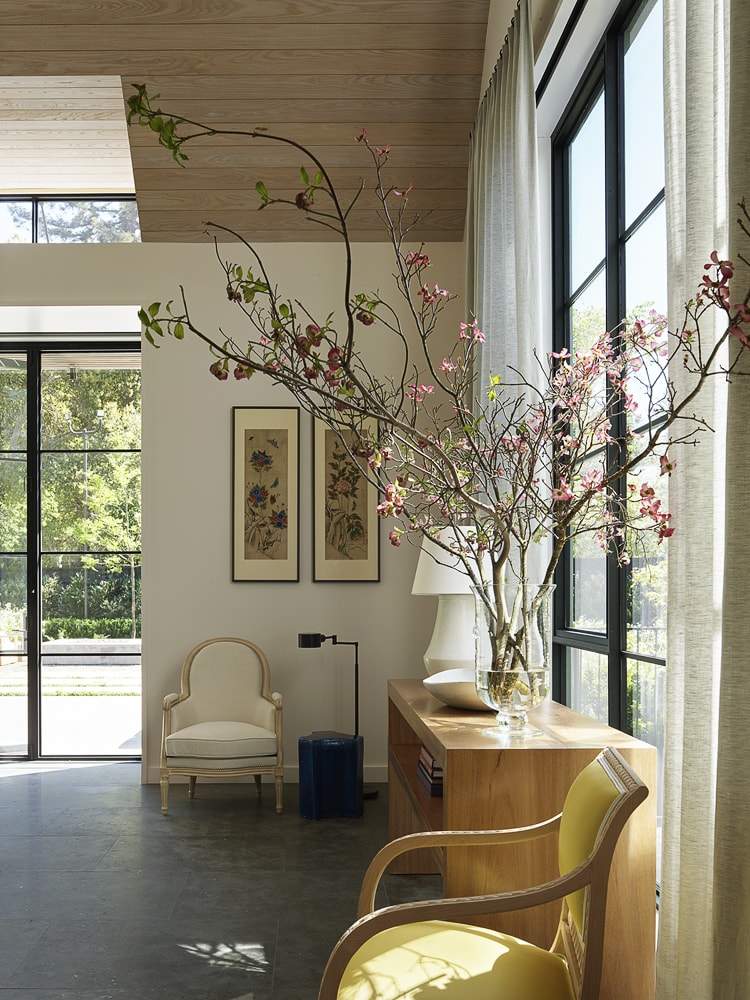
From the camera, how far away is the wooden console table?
204 cm

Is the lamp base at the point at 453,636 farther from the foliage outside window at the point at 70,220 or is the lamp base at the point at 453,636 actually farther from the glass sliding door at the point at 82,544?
the foliage outside window at the point at 70,220

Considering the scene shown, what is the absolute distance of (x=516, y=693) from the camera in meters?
2.46

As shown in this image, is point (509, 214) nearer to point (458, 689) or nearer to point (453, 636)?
point (453, 636)

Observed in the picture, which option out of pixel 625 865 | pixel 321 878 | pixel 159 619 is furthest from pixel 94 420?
pixel 625 865

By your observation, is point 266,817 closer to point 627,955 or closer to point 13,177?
point 627,955

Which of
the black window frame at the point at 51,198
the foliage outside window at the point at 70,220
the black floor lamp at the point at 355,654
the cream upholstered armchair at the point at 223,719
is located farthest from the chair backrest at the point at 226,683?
the black window frame at the point at 51,198

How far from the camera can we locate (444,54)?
498 cm

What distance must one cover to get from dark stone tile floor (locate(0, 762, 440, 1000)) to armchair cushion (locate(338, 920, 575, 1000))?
102 centimetres

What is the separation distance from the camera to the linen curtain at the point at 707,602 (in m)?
1.38

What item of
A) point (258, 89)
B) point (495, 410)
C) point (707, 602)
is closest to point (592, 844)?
point (707, 602)

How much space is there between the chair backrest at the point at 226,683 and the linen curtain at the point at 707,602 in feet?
12.2

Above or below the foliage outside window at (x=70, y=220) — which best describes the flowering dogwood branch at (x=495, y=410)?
below

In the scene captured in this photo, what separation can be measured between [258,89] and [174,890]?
3.94 meters

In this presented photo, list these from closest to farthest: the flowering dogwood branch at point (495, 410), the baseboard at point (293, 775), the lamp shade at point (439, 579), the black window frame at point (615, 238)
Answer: the flowering dogwood branch at point (495, 410) < the black window frame at point (615, 238) < the lamp shade at point (439, 579) < the baseboard at point (293, 775)
